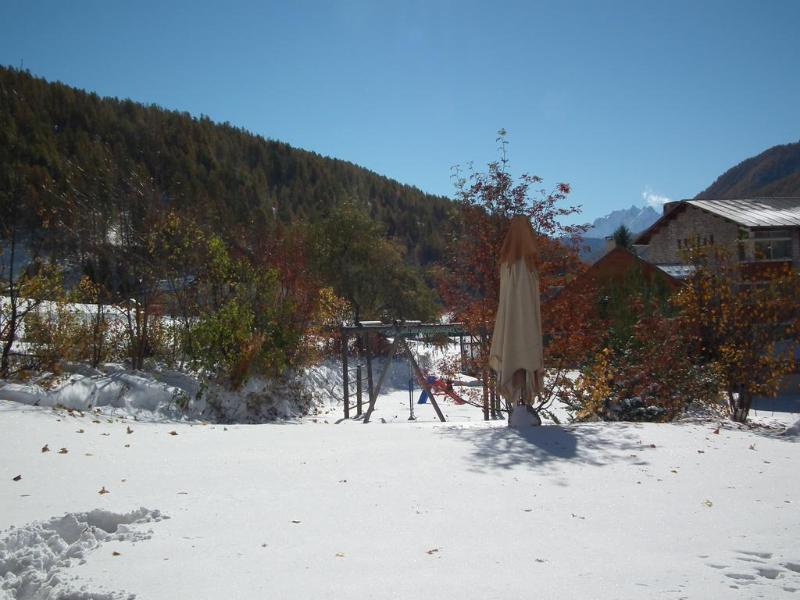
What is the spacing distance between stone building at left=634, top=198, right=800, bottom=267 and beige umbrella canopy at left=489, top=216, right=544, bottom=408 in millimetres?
16868

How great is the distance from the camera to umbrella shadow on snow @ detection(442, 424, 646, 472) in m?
5.50

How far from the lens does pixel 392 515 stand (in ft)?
13.0

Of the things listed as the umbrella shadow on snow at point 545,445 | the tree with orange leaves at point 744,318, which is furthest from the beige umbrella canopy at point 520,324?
the tree with orange leaves at point 744,318

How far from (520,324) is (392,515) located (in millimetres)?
3729

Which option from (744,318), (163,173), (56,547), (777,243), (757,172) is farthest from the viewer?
(757,172)

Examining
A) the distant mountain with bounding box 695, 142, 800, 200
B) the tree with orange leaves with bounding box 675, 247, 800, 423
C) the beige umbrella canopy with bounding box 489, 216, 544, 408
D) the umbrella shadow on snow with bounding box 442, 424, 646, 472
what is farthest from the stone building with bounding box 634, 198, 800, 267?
the distant mountain with bounding box 695, 142, 800, 200

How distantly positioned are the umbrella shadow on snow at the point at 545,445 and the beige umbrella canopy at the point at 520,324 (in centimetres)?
52

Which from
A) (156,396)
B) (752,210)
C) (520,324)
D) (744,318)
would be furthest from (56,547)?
(752,210)

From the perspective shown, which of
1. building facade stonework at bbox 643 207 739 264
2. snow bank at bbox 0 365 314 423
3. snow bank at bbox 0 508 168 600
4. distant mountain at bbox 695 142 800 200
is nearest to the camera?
→ snow bank at bbox 0 508 168 600

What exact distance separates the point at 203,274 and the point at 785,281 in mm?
9675

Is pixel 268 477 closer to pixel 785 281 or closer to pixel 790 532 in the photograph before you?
pixel 790 532

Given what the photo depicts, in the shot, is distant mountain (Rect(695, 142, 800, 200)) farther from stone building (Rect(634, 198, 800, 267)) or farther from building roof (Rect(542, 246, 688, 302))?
building roof (Rect(542, 246, 688, 302))

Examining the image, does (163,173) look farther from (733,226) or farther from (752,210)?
(752,210)

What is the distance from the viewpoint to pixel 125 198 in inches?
451
